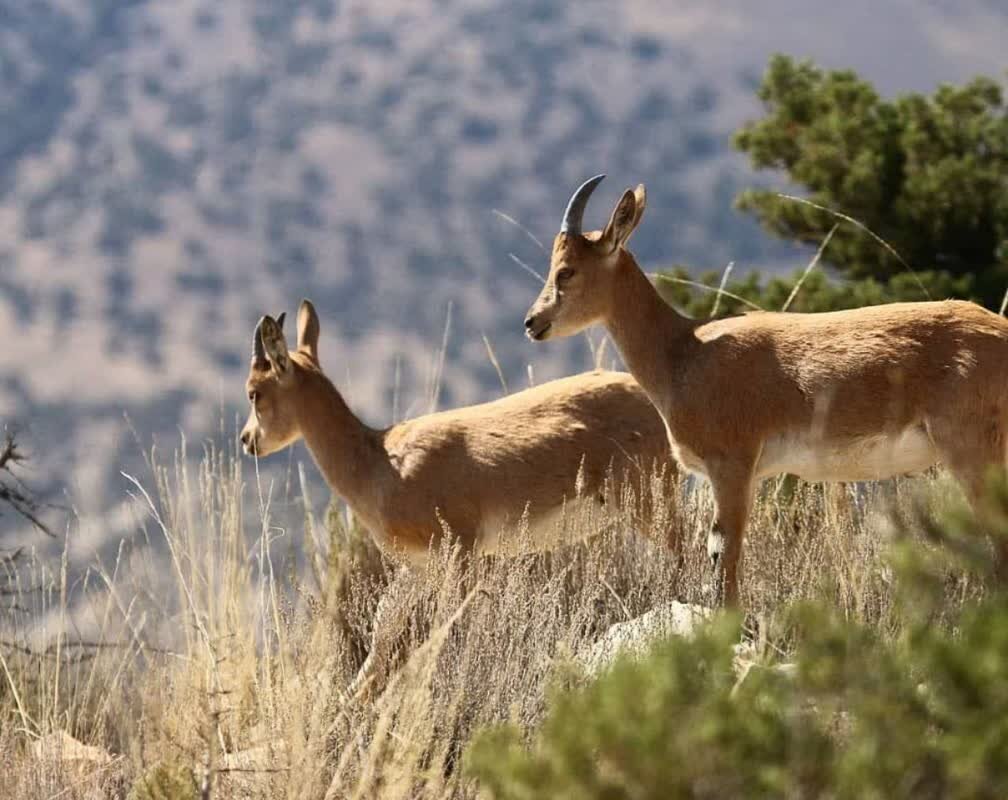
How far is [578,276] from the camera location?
784cm

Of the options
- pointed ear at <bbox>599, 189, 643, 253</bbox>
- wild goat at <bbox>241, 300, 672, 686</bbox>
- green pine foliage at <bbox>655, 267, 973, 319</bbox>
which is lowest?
wild goat at <bbox>241, 300, 672, 686</bbox>

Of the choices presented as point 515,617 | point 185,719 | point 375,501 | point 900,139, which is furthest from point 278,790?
→ point 900,139

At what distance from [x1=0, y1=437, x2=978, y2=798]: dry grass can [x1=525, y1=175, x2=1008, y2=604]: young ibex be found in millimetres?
435

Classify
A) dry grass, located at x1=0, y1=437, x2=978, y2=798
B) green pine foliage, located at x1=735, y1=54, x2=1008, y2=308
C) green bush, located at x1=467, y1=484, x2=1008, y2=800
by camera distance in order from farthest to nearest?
green pine foliage, located at x1=735, y1=54, x2=1008, y2=308, dry grass, located at x1=0, y1=437, x2=978, y2=798, green bush, located at x1=467, y1=484, x2=1008, y2=800

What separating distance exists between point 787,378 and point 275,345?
297 cm

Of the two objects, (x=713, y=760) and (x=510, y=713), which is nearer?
(x=713, y=760)

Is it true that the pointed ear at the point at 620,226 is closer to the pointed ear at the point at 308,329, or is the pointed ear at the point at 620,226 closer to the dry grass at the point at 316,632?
the dry grass at the point at 316,632

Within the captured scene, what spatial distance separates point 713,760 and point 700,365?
12.8ft

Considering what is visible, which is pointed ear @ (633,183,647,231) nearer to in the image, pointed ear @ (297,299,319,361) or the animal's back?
the animal's back

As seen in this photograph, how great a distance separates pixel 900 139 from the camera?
61.4 feet

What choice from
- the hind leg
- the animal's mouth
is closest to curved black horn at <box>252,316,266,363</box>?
the animal's mouth

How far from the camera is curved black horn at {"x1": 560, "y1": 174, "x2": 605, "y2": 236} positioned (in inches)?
296

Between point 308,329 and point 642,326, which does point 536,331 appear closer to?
point 642,326

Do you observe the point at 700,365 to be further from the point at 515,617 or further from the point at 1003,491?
the point at 1003,491
